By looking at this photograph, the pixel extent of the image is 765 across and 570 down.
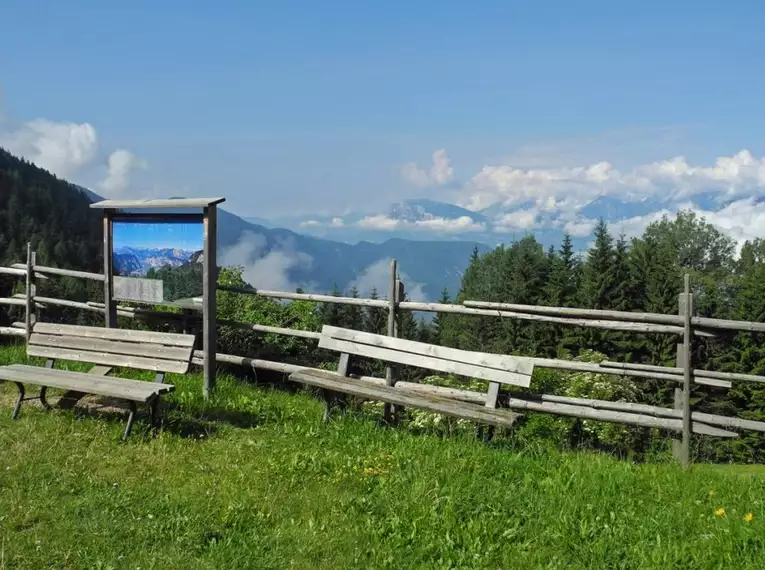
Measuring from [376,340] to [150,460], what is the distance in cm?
245

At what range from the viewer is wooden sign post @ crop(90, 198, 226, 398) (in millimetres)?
7039

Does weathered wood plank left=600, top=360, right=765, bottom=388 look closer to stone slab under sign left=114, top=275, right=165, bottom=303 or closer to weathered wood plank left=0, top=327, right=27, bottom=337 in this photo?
stone slab under sign left=114, top=275, right=165, bottom=303

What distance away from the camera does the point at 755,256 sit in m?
63.8

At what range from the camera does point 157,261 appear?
7496mm

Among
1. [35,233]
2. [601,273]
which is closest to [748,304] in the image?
[601,273]

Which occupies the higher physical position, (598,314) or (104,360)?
(598,314)

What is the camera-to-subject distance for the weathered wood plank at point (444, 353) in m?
5.85

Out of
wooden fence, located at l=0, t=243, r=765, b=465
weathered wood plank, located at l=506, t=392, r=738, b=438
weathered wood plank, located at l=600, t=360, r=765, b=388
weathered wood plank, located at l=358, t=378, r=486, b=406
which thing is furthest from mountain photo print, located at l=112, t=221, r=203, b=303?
weathered wood plank, located at l=600, t=360, r=765, b=388

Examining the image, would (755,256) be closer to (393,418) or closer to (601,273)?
(601,273)

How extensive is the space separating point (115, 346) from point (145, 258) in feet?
4.48

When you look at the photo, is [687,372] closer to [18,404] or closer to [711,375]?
→ [711,375]

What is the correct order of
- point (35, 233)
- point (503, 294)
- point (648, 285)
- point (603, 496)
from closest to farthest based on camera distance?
point (603, 496) → point (648, 285) → point (503, 294) → point (35, 233)

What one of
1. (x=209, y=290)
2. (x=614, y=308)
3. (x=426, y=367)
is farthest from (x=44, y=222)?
(x=426, y=367)

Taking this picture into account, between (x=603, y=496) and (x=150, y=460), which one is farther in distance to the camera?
(x=150, y=460)
